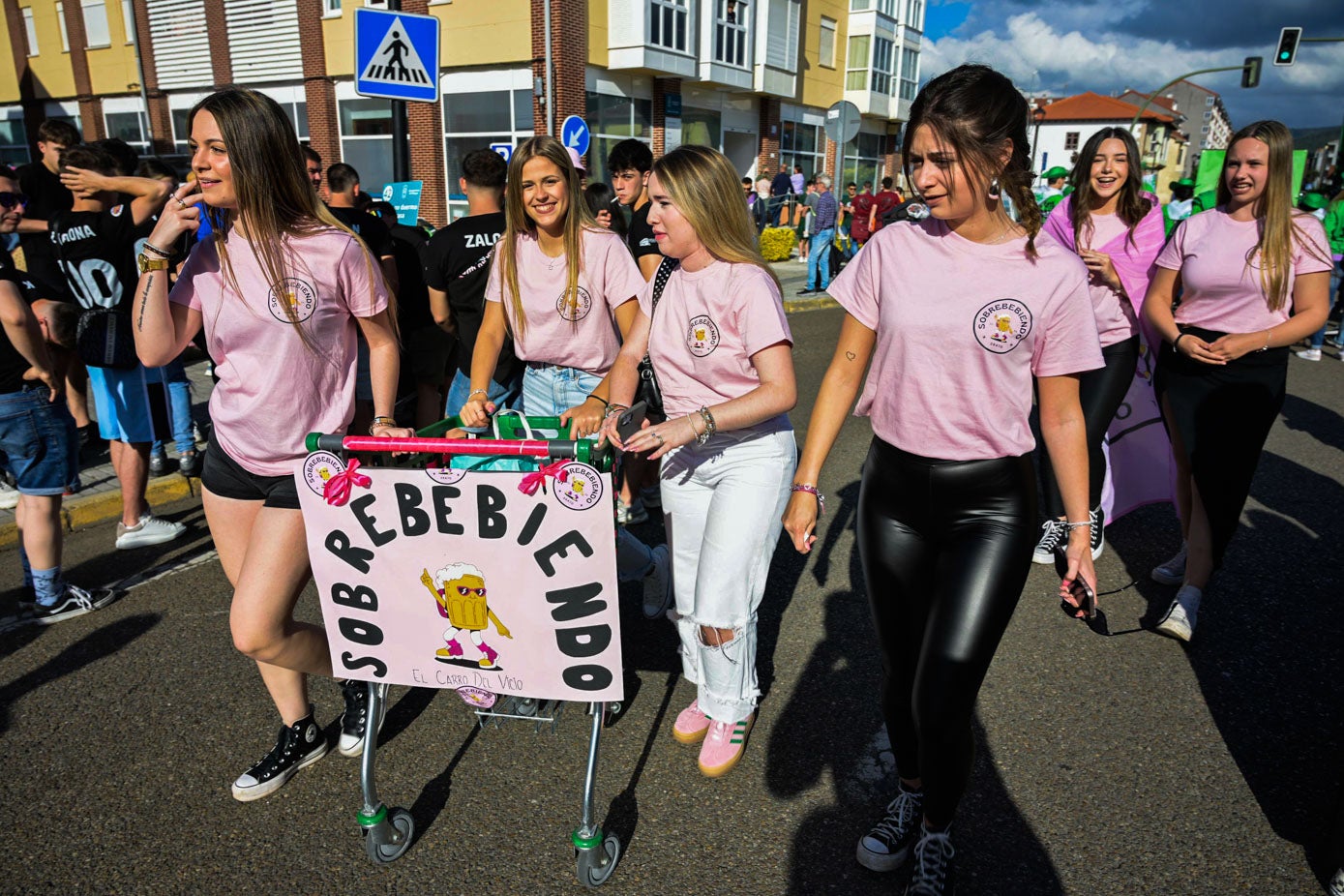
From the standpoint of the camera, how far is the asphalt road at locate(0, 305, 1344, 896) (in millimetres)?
2484

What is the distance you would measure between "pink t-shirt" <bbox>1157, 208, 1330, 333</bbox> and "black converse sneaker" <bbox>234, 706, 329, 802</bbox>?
396 centimetres

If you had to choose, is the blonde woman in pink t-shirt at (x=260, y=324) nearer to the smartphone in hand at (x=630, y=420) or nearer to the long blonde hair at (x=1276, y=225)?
the smartphone in hand at (x=630, y=420)

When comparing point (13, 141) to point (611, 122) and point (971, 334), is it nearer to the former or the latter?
point (611, 122)

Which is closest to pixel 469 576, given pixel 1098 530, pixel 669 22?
pixel 1098 530

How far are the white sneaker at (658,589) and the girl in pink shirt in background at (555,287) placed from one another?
12.1 inches

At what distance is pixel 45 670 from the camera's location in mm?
3566

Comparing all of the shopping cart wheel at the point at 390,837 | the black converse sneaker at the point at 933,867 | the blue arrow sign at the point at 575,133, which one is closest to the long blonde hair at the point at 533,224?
the shopping cart wheel at the point at 390,837

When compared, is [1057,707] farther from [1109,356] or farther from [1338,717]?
[1109,356]

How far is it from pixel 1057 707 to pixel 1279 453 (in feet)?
16.0

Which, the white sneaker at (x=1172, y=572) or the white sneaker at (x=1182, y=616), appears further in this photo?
the white sneaker at (x=1172, y=572)

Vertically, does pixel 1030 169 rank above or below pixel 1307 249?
above

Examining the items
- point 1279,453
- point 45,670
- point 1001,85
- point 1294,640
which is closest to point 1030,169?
point 1001,85

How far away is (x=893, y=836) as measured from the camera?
A: 2.50m

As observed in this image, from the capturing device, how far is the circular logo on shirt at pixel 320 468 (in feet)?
7.59
